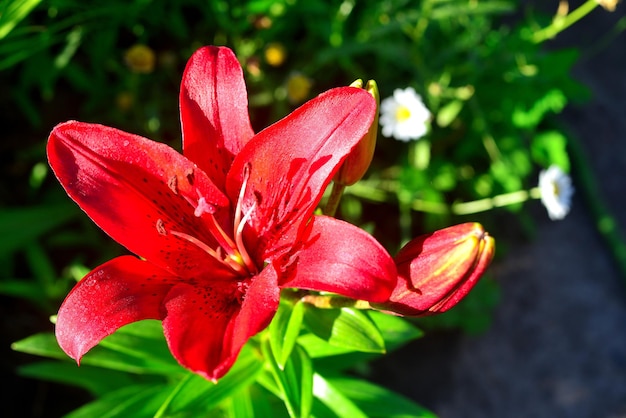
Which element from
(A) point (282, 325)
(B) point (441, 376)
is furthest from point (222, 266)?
(B) point (441, 376)

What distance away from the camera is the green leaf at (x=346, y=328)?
86 cm

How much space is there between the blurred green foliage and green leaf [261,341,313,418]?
22.0 inches

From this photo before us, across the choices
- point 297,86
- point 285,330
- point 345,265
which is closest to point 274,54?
point 297,86

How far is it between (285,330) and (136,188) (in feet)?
0.86

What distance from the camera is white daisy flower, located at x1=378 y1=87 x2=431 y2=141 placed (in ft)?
4.75

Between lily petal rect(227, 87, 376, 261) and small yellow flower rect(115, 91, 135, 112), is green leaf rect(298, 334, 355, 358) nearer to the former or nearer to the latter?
lily petal rect(227, 87, 376, 261)

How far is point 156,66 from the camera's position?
1.63 meters

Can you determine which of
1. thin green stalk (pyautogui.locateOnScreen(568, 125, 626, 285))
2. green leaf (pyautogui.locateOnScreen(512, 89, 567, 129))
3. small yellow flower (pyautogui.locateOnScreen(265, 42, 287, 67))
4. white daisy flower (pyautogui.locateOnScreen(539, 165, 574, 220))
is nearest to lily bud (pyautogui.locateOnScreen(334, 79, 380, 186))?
small yellow flower (pyautogui.locateOnScreen(265, 42, 287, 67))

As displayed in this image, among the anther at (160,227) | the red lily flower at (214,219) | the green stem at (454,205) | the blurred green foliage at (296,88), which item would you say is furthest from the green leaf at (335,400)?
the green stem at (454,205)

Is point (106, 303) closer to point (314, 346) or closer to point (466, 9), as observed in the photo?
point (314, 346)

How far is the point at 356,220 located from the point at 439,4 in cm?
58

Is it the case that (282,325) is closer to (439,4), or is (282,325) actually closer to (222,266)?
(222,266)

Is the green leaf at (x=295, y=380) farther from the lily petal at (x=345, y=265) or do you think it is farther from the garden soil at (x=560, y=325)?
the garden soil at (x=560, y=325)

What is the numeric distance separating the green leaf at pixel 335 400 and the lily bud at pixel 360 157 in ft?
1.14
